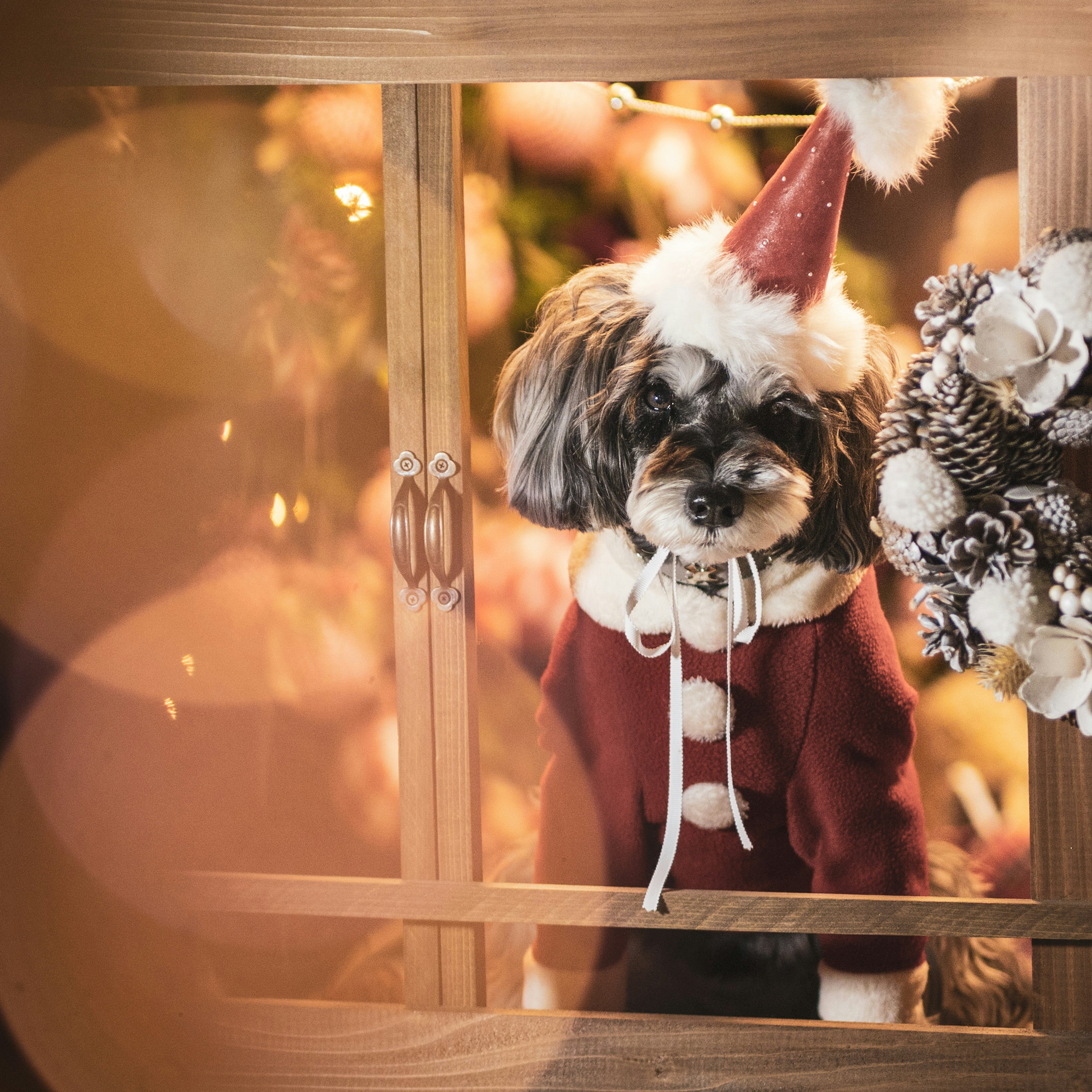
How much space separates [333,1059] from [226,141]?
1.24m

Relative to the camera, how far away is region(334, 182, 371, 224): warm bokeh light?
102 cm

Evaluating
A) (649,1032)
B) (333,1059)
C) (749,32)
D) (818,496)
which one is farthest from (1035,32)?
(333,1059)

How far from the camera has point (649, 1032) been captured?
102 cm

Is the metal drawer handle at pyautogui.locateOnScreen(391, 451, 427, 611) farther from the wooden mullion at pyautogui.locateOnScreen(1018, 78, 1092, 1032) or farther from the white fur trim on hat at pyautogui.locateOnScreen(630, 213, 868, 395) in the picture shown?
→ the wooden mullion at pyautogui.locateOnScreen(1018, 78, 1092, 1032)

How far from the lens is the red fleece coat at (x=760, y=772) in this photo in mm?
991

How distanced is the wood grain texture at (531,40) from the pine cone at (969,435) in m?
0.42

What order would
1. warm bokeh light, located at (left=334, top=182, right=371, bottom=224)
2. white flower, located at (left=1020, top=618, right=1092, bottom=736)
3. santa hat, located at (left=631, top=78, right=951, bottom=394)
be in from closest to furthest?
white flower, located at (left=1020, top=618, right=1092, bottom=736) < santa hat, located at (left=631, top=78, right=951, bottom=394) < warm bokeh light, located at (left=334, top=182, right=371, bottom=224)

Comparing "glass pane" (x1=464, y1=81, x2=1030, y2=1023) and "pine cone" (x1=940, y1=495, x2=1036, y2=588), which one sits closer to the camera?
"pine cone" (x1=940, y1=495, x2=1036, y2=588)

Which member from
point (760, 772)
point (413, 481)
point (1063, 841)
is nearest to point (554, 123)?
point (413, 481)

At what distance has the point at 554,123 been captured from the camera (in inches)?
39.5

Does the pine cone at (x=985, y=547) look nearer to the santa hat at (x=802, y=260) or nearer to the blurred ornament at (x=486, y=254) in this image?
the santa hat at (x=802, y=260)

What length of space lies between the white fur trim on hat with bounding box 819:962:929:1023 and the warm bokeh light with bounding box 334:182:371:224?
117 cm

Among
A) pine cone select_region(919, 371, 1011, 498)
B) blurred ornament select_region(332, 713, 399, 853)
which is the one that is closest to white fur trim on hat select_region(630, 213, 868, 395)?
pine cone select_region(919, 371, 1011, 498)

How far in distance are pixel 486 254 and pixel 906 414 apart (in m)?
0.56
